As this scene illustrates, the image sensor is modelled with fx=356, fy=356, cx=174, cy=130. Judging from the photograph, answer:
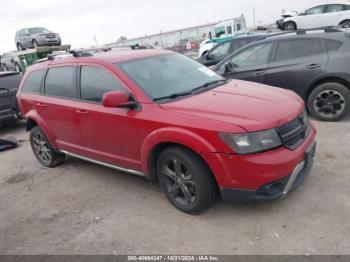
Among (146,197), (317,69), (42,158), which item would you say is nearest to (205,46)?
(317,69)

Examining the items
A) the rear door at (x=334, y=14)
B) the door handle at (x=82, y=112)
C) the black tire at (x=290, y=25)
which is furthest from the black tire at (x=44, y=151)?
the black tire at (x=290, y=25)

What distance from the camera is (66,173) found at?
5.58m

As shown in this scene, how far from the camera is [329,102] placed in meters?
6.25

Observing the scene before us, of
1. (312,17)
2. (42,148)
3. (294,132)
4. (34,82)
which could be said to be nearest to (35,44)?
(312,17)

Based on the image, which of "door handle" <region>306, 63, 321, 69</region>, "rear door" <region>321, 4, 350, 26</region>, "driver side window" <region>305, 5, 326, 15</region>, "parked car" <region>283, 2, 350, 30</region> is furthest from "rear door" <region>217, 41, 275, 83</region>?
"driver side window" <region>305, 5, 326, 15</region>

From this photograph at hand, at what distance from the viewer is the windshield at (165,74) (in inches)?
161

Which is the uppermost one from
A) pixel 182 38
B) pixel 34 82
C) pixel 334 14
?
pixel 34 82

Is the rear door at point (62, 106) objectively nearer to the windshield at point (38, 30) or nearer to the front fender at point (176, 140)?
the front fender at point (176, 140)

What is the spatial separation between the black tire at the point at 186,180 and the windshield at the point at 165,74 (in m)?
0.73

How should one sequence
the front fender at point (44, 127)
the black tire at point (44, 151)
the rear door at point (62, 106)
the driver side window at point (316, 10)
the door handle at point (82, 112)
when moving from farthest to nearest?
the driver side window at point (316, 10)
the black tire at point (44, 151)
the front fender at point (44, 127)
the rear door at point (62, 106)
the door handle at point (82, 112)

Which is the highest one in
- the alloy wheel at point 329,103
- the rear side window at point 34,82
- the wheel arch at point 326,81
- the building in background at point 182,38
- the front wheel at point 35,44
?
the rear side window at point 34,82

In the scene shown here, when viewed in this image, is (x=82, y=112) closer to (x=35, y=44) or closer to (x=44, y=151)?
(x=44, y=151)

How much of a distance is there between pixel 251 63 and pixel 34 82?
4.12m

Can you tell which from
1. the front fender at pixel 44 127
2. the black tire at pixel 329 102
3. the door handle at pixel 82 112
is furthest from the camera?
the black tire at pixel 329 102
